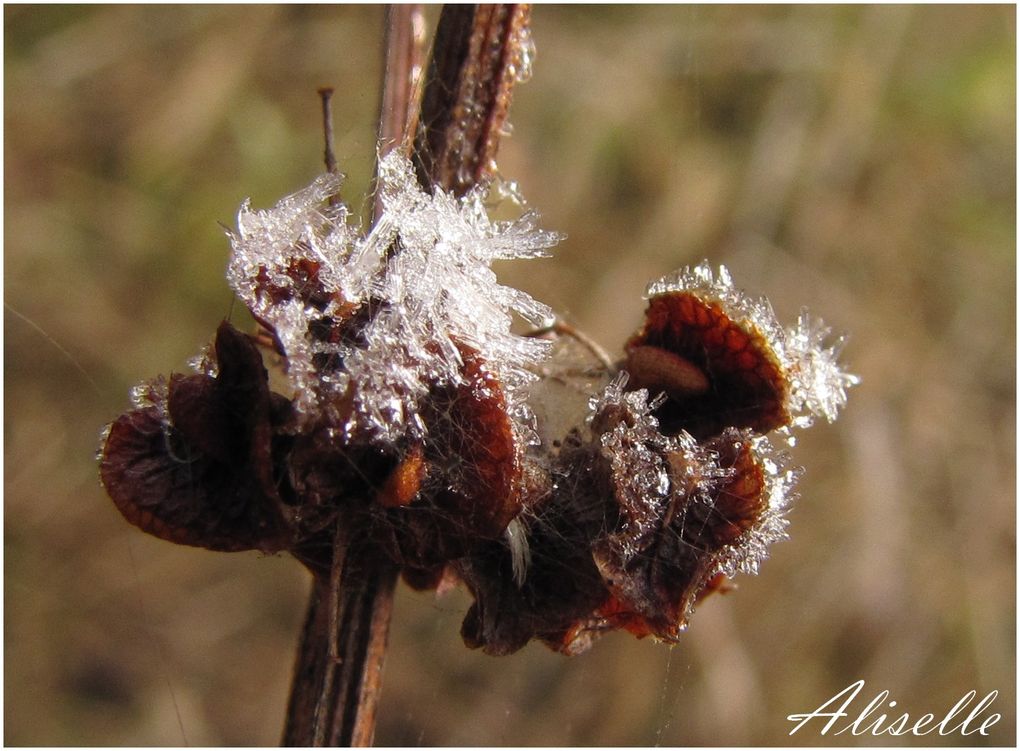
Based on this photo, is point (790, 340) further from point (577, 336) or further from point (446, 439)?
point (446, 439)

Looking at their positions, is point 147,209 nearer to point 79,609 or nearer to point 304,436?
point 79,609

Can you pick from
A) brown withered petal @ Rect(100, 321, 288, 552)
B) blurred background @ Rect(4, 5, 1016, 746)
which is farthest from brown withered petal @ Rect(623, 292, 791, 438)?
blurred background @ Rect(4, 5, 1016, 746)

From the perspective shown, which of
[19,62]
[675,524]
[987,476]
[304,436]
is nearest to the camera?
[304,436]

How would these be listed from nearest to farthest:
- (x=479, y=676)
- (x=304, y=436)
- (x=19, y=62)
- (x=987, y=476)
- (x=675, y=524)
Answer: (x=304, y=436)
(x=675, y=524)
(x=19, y=62)
(x=479, y=676)
(x=987, y=476)

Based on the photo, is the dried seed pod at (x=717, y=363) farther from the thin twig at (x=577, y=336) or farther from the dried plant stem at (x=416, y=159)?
the dried plant stem at (x=416, y=159)

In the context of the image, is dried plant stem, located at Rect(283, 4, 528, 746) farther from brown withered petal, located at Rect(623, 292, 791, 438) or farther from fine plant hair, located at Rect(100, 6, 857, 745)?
brown withered petal, located at Rect(623, 292, 791, 438)

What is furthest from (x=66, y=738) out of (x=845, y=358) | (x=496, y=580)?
(x=845, y=358)
